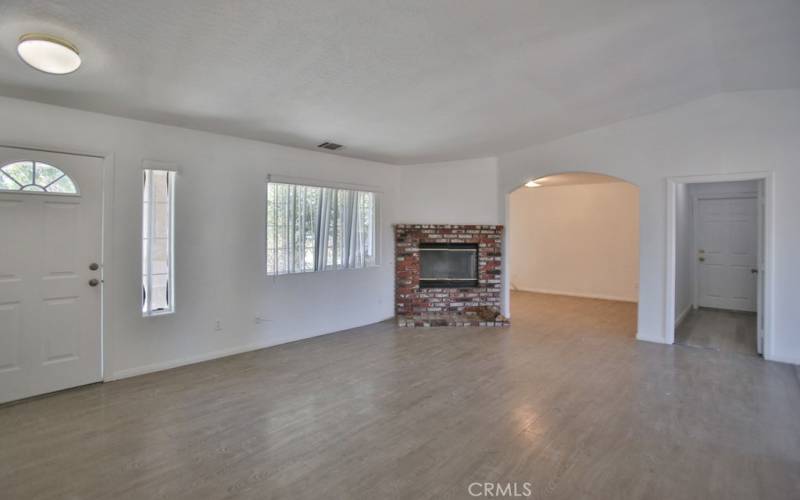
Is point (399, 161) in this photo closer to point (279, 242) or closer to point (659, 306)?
point (279, 242)

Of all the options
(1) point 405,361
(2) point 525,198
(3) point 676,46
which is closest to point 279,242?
(1) point 405,361

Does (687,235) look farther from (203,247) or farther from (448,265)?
(203,247)

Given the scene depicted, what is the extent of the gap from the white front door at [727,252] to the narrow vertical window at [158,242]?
815cm

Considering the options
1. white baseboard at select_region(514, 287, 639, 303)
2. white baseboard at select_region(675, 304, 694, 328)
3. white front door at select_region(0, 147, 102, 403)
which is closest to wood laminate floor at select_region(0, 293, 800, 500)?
white front door at select_region(0, 147, 102, 403)

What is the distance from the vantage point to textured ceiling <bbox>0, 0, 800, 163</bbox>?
2.29 metres

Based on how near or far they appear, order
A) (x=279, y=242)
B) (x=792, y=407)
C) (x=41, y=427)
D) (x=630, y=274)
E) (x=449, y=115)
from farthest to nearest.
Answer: (x=630, y=274) → (x=279, y=242) → (x=449, y=115) → (x=792, y=407) → (x=41, y=427)

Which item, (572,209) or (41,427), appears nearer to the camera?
(41,427)

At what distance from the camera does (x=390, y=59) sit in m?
2.91

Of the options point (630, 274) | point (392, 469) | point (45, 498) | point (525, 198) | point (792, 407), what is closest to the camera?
point (45, 498)

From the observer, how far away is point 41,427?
2.78m

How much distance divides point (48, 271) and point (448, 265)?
472cm

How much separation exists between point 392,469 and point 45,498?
→ 177cm

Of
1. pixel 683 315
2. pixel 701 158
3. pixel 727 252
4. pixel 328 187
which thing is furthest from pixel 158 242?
pixel 727 252

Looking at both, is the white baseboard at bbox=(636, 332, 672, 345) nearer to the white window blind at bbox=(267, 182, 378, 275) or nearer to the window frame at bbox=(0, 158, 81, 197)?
the white window blind at bbox=(267, 182, 378, 275)
